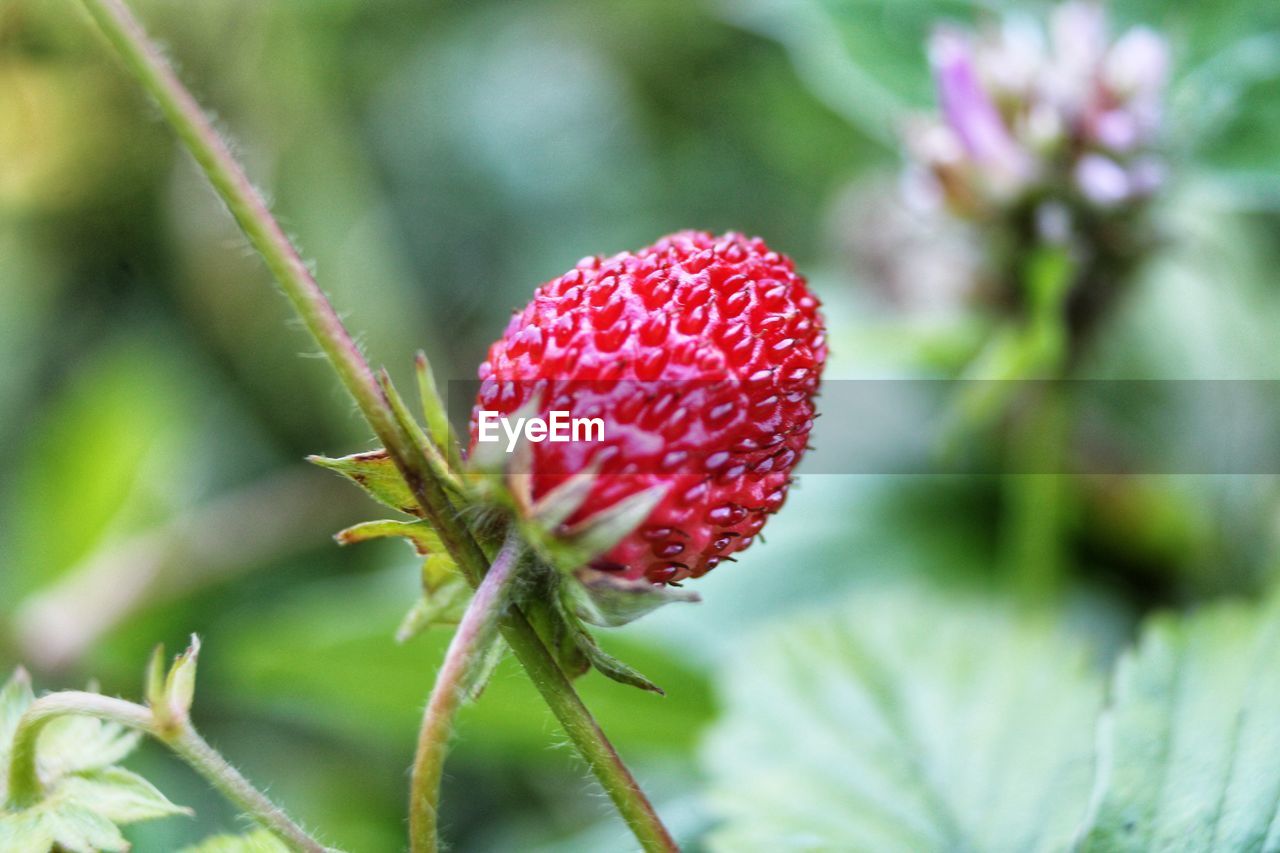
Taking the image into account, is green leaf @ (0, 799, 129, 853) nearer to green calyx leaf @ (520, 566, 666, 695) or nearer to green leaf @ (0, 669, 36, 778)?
green leaf @ (0, 669, 36, 778)

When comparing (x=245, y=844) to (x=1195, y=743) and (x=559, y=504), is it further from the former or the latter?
(x=1195, y=743)

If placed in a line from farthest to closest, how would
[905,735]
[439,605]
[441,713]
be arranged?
1. [905,735]
2. [439,605]
3. [441,713]

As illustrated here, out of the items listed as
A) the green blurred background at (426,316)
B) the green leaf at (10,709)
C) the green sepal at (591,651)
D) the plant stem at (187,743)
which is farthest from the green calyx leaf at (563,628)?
the green blurred background at (426,316)

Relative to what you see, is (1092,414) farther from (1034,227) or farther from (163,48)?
(163,48)

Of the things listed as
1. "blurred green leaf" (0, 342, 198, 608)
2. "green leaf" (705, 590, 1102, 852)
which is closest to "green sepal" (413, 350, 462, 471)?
"green leaf" (705, 590, 1102, 852)

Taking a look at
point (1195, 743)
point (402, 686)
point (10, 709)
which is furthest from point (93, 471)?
point (1195, 743)

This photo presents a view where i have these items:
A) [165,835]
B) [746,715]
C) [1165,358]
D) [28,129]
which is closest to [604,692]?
[746,715]
